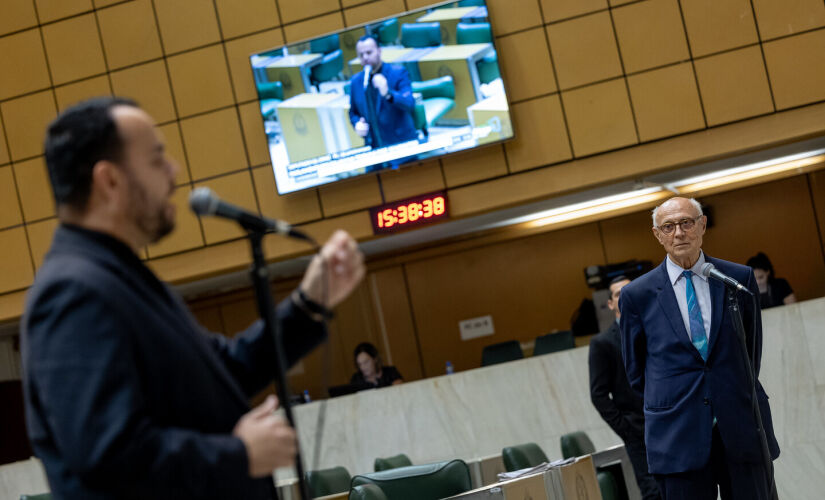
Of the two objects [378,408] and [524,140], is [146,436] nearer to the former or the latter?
→ [378,408]

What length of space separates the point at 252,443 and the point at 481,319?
10.1 meters

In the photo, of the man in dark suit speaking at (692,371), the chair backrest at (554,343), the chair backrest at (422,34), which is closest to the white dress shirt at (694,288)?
the man in dark suit speaking at (692,371)

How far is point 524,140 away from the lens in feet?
29.3

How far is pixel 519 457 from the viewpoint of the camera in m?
5.50

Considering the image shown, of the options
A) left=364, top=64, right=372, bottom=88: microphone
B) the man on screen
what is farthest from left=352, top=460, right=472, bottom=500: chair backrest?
left=364, top=64, right=372, bottom=88: microphone

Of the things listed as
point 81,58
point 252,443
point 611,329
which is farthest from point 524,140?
point 252,443

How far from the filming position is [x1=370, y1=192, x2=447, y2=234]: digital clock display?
8.95 metres

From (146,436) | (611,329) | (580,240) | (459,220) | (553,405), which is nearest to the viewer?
(146,436)

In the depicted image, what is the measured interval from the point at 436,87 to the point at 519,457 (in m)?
4.22

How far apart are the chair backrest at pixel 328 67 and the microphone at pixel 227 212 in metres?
7.39

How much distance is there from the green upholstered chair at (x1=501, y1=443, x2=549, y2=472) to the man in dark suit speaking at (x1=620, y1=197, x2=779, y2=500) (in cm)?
149

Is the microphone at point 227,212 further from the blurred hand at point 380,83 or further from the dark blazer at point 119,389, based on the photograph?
the blurred hand at point 380,83

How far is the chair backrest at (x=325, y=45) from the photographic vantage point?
8.98m

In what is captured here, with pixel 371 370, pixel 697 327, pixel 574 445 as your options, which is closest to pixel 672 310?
pixel 697 327
